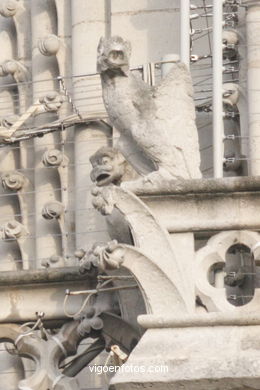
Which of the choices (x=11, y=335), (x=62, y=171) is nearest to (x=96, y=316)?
(x=11, y=335)

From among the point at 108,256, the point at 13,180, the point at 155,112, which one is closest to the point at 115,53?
the point at 155,112

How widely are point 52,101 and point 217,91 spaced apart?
90.8 inches

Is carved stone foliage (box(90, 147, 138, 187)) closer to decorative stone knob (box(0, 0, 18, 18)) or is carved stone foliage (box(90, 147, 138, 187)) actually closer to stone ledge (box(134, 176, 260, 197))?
stone ledge (box(134, 176, 260, 197))

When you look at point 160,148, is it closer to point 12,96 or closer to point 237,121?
point 237,121

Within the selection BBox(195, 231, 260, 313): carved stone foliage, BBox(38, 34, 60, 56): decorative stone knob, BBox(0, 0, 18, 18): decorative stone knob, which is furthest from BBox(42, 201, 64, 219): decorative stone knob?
BBox(195, 231, 260, 313): carved stone foliage

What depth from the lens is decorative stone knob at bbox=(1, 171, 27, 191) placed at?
3422 centimetres

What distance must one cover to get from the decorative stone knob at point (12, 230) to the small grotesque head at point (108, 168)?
2.24 meters

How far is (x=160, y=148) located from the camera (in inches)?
Answer: 1204

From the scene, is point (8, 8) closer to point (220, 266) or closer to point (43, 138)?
point (43, 138)

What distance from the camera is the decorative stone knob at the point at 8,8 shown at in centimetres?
3459

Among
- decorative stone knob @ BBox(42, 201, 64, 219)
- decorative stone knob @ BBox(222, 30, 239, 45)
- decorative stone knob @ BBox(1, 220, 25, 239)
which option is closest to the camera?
decorative stone knob @ BBox(222, 30, 239, 45)

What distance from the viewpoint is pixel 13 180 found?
1348 inches

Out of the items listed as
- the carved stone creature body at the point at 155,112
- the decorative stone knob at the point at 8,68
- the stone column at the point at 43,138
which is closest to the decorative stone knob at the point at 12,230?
the stone column at the point at 43,138

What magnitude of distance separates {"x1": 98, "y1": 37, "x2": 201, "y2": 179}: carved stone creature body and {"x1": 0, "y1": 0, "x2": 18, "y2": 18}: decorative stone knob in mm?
3831
